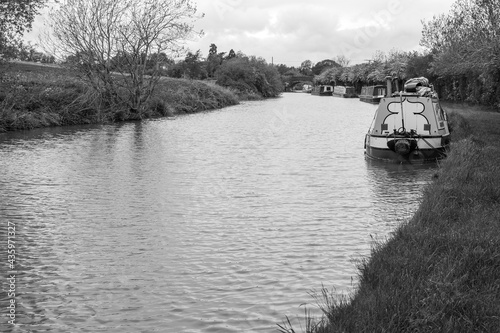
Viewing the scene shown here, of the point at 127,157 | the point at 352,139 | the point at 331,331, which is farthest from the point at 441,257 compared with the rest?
the point at 352,139

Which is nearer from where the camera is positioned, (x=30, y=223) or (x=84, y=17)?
(x=30, y=223)

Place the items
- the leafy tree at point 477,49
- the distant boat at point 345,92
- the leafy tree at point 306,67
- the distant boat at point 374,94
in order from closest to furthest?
1. the leafy tree at point 477,49
2. the distant boat at point 374,94
3. the distant boat at point 345,92
4. the leafy tree at point 306,67

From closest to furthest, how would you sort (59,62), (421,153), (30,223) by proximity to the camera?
(30,223)
(421,153)
(59,62)

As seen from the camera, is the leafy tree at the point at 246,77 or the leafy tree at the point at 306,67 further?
the leafy tree at the point at 306,67

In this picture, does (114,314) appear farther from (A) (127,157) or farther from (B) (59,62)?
(B) (59,62)

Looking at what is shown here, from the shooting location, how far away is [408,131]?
1794cm

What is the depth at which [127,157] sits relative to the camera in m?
18.3

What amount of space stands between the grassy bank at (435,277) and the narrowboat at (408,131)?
7.62 metres

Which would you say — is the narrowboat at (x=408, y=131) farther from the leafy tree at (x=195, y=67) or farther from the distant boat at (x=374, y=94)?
the leafy tree at (x=195, y=67)

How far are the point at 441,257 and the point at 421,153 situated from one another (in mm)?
11326

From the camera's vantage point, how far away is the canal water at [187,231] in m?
6.21

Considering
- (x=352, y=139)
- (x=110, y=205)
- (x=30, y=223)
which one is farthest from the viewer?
(x=352, y=139)

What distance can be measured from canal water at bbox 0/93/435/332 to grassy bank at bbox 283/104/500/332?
775 millimetres

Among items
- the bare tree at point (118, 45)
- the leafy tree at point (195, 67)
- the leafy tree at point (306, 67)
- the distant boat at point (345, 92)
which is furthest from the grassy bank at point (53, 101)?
the leafy tree at point (306, 67)
